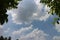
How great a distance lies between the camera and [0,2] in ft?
79.8

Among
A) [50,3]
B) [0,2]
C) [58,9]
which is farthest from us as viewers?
[0,2]

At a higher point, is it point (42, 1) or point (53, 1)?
point (42, 1)

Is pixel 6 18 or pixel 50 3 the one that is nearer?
pixel 50 3

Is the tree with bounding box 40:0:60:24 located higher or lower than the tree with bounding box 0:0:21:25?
lower

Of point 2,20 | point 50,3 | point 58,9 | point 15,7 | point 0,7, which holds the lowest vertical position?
point 58,9

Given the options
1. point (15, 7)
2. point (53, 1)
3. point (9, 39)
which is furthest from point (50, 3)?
point (9, 39)

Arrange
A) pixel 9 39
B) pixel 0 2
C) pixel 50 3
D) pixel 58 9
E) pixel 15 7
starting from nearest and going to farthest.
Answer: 1. pixel 58 9
2. pixel 50 3
3. pixel 0 2
4. pixel 15 7
5. pixel 9 39

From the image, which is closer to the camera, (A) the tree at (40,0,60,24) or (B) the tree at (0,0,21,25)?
(A) the tree at (40,0,60,24)

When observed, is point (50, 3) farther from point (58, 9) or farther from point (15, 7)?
point (15, 7)

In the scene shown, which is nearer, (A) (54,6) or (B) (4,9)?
(A) (54,6)

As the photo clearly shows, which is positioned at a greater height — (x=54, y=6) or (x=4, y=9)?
(x=4, y=9)

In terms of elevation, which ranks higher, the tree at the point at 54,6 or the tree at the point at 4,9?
the tree at the point at 4,9

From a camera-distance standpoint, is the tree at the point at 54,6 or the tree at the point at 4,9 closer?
the tree at the point at 54,6

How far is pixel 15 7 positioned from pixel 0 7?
150 inches
